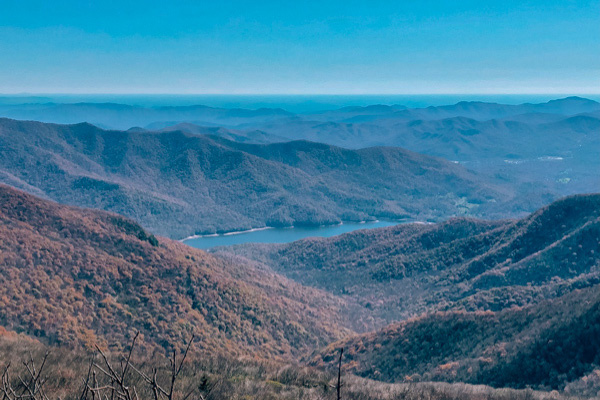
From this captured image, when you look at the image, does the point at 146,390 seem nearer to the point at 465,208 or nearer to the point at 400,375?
the point at 400,375

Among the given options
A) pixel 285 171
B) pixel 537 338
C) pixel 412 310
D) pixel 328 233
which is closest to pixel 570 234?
pixel 412 310

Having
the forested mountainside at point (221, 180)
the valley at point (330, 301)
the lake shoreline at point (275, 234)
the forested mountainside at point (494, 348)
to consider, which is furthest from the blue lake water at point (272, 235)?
the forested mountainside at point (494, 348)

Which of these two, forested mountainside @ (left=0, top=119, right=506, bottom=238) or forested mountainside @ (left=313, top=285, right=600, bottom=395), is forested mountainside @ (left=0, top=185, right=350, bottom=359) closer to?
forested mountainside @ (left=313, top=285, right=600, bottom=395)

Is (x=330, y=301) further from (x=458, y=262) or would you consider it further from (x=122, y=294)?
(x=122, y=294)

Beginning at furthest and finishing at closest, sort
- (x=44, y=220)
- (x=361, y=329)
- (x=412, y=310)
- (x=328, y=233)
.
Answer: (x=328, y=233)
(x=412, y=310)
(x=361, y=329)
(x=44, y=220)

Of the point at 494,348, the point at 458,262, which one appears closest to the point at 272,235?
the point at 458,262

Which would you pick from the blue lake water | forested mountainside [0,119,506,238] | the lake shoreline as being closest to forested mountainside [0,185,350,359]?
the lake shoreline

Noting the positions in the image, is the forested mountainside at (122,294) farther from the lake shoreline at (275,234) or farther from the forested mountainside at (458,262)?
the lake shoreline at (275,234)
